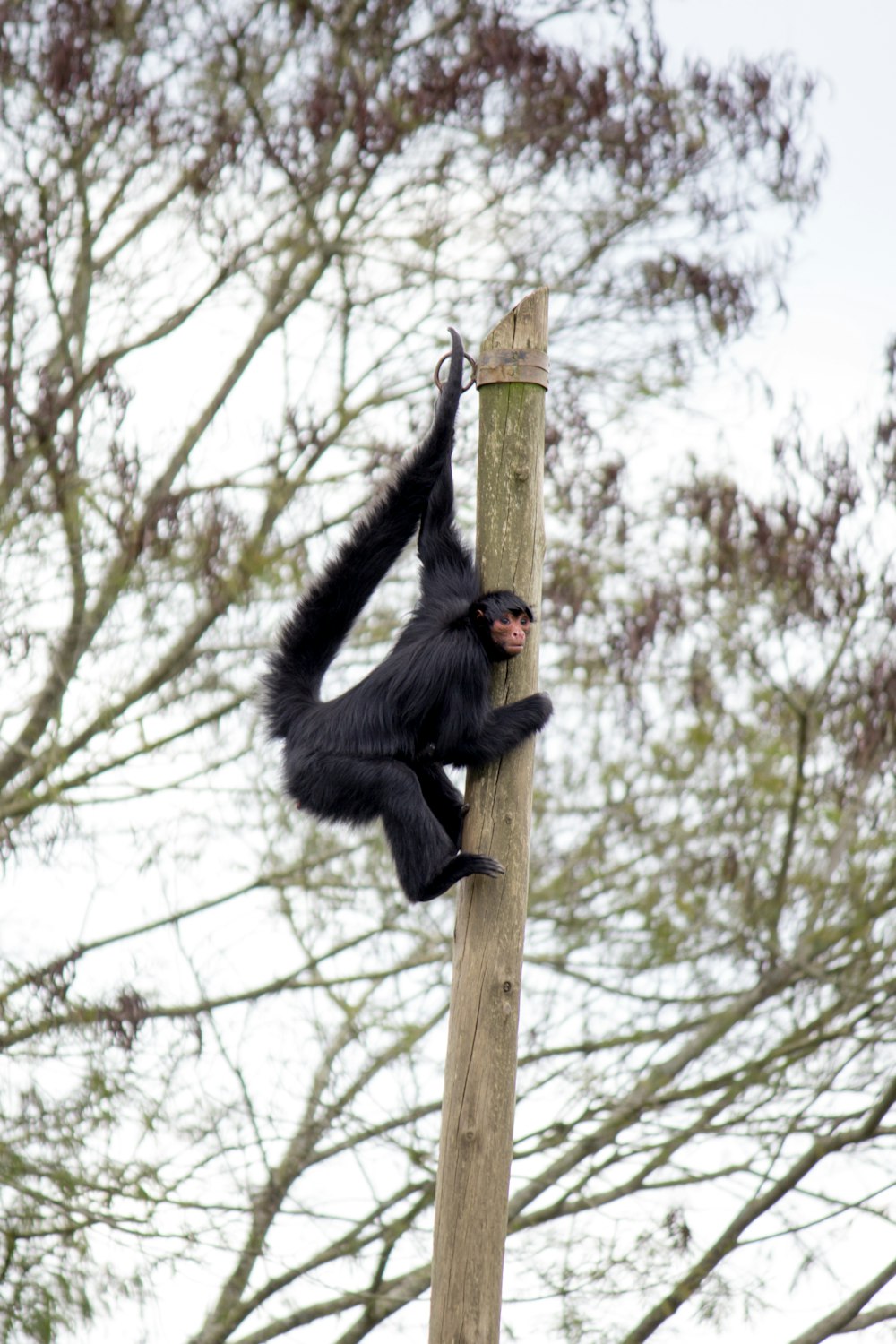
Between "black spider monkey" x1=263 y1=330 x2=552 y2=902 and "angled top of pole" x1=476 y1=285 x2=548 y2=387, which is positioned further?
"angled top of pole" x1=476 y1=285 x2=548 y2=387

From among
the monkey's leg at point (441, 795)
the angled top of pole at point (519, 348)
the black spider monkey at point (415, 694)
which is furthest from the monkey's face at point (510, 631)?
the angled top of pole at point (519, 348)

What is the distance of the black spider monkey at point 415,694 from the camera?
4559 mm

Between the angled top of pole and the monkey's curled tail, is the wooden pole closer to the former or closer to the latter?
the angled top of pole

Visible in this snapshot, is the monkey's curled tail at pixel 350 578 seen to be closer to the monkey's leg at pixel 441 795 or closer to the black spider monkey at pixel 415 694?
the black spider monkey at pixel 415 694

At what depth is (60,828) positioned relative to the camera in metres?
9.16

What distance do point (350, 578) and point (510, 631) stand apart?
2.65ft

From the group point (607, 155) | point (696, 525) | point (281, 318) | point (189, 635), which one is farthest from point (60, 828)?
point (607, 155)

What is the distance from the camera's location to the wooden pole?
166 inches

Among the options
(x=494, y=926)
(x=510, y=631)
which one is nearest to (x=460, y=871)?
(x=494, y=926)

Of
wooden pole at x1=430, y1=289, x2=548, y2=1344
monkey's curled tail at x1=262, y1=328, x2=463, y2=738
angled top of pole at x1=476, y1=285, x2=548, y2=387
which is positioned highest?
angled top of pole at x1=476, y1=285, x2=548, y2=387

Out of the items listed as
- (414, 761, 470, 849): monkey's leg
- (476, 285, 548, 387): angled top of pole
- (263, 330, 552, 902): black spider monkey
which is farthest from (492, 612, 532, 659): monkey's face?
(476, 285, 548, 387): angled top of pole

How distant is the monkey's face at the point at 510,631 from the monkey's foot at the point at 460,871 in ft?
2.14

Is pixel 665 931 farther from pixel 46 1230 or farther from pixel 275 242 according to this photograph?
pixel 275 242

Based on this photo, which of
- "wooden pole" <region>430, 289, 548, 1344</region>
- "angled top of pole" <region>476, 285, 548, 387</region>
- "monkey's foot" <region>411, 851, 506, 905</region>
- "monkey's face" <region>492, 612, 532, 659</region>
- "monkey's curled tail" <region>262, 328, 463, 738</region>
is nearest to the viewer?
"wooden pole" <region>430, 289, 548, 1344</region>
